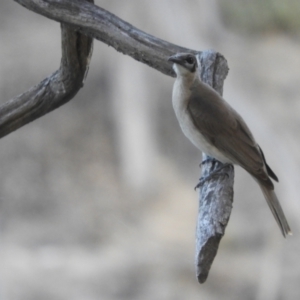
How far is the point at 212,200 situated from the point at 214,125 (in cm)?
32

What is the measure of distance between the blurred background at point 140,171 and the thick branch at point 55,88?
71.5 inches

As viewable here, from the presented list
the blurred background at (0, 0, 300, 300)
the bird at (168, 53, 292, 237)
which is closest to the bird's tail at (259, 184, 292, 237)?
the bird at (168, 53, 292, 237)

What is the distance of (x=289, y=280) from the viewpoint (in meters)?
3.21

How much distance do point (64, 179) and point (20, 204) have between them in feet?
0.93

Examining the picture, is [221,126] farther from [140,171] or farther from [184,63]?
[140,171]

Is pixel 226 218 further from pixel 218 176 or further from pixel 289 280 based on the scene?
pixel 289 280

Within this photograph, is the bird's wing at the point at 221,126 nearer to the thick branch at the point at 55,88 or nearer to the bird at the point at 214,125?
the bird at the point at 214,125

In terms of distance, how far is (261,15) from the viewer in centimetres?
377

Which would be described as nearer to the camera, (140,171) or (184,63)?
(184,63)

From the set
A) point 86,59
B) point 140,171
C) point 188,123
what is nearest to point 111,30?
point 86,59

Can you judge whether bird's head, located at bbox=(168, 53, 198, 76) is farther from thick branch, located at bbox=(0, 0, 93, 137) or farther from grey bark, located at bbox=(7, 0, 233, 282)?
thick branch, located at bbox=(0, 0, 93, 137)

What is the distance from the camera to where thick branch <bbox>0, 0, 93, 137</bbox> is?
1.47 meters

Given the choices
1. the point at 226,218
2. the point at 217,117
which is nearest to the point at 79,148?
the point at 217,117

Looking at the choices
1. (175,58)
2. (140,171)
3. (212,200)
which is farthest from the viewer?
(140,171)
